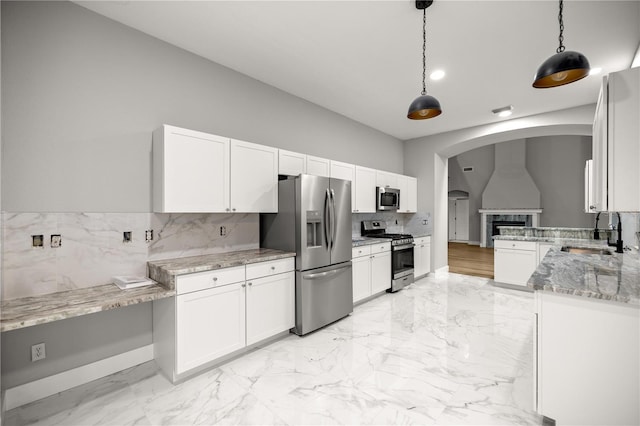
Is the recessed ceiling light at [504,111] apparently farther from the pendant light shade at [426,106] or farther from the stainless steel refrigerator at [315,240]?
the stainless steel refrigerator at [315,240]

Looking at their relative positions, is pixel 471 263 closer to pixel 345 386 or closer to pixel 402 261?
pixel 402 261

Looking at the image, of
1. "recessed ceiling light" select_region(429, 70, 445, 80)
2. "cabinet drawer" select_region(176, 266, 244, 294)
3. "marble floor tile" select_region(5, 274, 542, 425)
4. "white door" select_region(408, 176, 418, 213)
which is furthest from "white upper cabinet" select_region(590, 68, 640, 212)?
"white door" select_region(408, 176, 418, 213)

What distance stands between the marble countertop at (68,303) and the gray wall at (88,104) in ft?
2.16

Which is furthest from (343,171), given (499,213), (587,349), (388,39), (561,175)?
(561,175)

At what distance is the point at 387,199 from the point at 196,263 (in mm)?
3668

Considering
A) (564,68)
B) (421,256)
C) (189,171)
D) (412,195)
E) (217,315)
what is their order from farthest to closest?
(412,195)
(421,256)
(189,171)
(217,315)
(564,68)

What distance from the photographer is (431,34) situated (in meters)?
2.77

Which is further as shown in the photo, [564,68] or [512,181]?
[512,181]


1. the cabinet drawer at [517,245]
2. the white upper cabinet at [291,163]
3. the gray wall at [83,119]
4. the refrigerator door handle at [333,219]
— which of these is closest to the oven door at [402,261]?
the cabinet drawer at [517,245]

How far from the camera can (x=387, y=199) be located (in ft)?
17.4

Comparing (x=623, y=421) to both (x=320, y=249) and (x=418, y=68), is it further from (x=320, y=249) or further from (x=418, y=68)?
(x=418, y=68)

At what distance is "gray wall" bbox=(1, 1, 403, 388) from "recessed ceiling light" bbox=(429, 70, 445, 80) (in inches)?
102

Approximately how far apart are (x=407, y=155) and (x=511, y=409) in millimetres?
5441

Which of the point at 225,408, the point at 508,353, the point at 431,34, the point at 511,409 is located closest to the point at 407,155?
the point at 431,34
